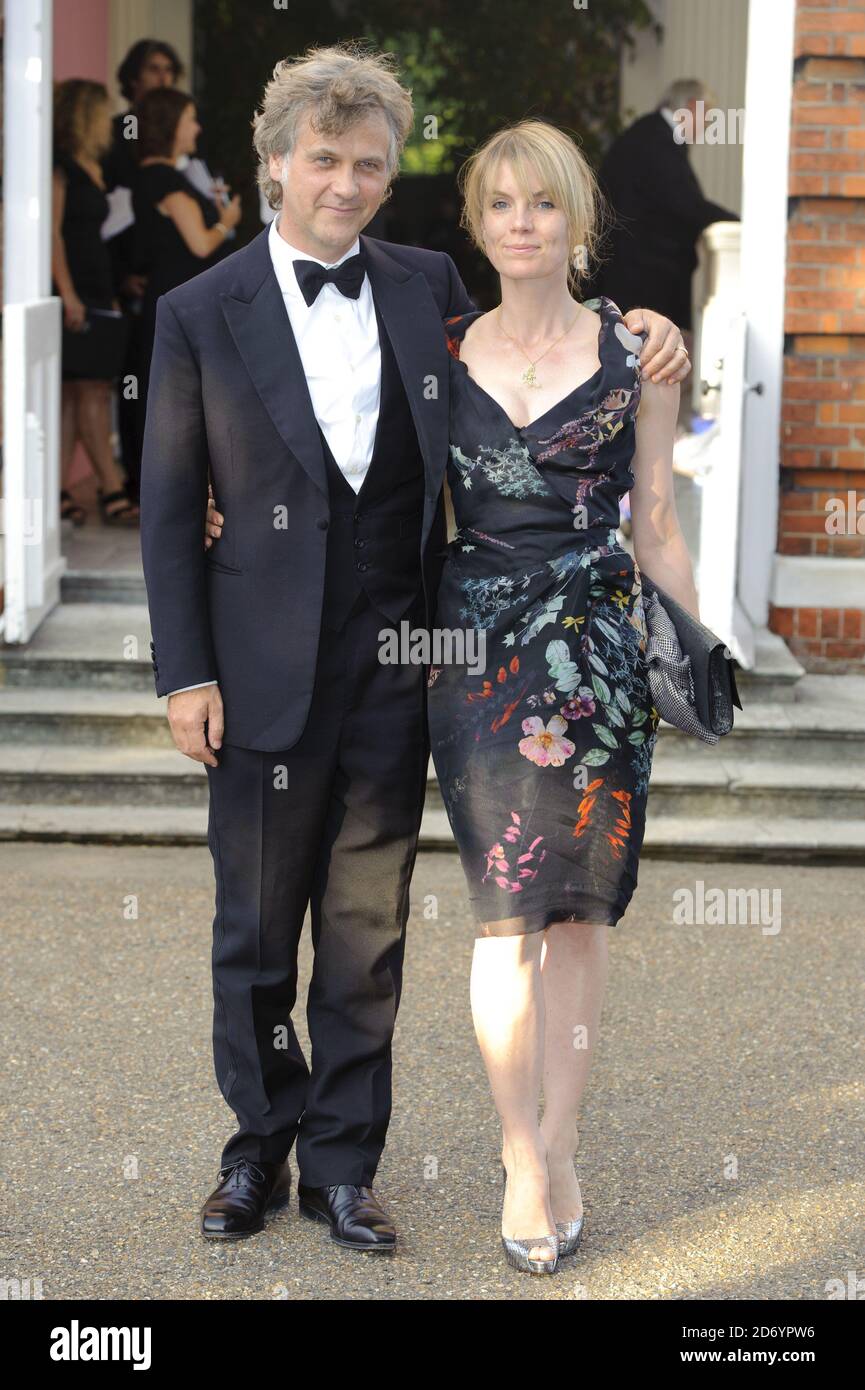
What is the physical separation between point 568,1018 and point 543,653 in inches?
25.8

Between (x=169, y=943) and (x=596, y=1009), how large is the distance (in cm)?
194

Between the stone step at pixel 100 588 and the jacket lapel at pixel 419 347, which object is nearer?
the jacket lapel at pixel 419 347

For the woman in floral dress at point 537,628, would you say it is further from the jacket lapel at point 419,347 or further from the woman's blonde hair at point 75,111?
the woman's blonde hair at point 75,111

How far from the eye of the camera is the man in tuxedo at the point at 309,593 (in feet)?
10.5

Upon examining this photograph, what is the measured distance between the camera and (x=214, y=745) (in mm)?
3340

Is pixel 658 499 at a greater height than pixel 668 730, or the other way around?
pixel 658 499

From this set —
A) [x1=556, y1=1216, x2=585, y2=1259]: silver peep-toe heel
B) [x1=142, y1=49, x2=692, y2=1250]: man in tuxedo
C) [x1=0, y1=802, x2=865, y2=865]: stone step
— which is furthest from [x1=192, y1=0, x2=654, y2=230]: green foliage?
[x1=556, y1=1216, x2=585, y2=1259]: silver peep-toe heel

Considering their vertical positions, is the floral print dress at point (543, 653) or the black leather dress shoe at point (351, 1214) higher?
the floral print dress at point (543, 653)

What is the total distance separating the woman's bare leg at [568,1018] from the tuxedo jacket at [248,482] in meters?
0.61

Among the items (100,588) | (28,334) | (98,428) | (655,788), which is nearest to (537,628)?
(655,788)

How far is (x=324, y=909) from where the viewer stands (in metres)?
3.46

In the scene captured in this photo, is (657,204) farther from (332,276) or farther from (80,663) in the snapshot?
(332,276)

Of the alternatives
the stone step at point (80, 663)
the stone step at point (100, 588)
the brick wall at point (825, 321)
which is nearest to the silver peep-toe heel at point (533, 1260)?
the stone step at point (80, 663)
